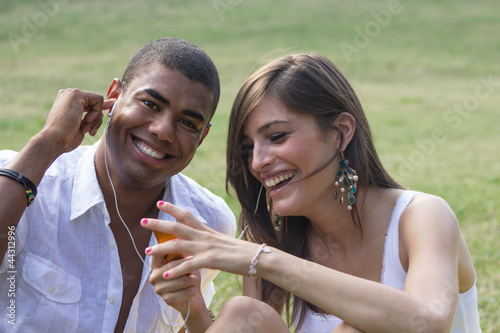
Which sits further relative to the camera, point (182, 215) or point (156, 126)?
point (156, 126)

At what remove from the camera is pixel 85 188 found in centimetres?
365

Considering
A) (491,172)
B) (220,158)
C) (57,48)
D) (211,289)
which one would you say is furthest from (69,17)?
(211,289)

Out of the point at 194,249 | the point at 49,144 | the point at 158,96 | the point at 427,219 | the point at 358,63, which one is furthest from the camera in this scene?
the point at 358,63

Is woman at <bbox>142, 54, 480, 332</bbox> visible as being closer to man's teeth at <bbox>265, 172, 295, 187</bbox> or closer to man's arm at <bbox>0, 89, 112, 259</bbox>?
man's teeth at <bbox>265, 172, 295, 187</bbox>

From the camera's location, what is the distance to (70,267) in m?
3.57

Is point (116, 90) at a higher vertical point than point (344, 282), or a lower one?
higher

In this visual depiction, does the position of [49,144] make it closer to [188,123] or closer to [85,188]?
[85,188]

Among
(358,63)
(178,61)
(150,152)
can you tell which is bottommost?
(358,63)

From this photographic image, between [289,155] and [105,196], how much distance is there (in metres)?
1.03

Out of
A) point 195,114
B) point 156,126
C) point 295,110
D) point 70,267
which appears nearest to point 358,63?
point 295,110

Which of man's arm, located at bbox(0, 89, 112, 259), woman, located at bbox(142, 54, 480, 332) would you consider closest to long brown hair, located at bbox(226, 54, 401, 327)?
woman, located at bbox(142, 54, 480, 332)

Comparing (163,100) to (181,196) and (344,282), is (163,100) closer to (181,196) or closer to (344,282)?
(181,196)

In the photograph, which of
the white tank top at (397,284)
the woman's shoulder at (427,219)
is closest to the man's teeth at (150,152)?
the white tank top at (397,284)

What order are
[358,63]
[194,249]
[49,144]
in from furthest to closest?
1. [358,63]
2. [49,144]
3. [194,249]
